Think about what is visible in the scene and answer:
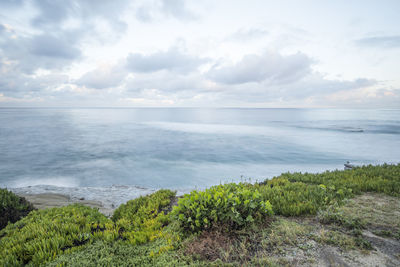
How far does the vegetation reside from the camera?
156 inches

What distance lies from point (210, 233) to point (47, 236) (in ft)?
12.1

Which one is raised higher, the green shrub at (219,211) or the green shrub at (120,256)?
the green shrub at (219,211)

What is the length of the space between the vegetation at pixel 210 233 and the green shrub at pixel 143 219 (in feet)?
0.09

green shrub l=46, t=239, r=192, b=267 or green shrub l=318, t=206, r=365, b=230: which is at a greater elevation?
green shrub l=318, t=206, r=365, b=230

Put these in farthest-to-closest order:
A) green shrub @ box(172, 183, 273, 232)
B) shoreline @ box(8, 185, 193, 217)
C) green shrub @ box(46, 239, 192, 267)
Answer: shoreline @ box(8, 185, 193, 217) < green shrub @ box(172, 183, 273, 232) < green shrub @ box(46, 239, 192, 267)

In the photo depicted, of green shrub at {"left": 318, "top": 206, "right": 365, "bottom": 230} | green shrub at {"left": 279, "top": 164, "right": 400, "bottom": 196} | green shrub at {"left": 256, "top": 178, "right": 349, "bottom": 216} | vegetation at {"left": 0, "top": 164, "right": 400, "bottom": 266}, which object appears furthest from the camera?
green shrub at {"left": 279, "top": 164, "right": 400, "bottom": 196}

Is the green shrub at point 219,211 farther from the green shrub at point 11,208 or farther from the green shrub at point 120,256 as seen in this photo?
the green shrub at point 11,208

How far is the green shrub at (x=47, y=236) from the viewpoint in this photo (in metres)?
4.11

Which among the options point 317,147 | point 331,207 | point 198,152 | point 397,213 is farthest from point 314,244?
point 317,147

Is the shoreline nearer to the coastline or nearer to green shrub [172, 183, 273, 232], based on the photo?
the coastline

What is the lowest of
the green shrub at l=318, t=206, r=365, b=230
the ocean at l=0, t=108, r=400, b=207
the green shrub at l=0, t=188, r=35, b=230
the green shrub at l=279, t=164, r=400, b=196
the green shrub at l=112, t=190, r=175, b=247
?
the ocean at l=0, t=108, r=400, b=207

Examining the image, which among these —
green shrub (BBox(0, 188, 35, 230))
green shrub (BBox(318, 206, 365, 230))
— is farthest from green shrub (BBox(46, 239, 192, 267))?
green shrub (BBox(0, 188, 35, 230))

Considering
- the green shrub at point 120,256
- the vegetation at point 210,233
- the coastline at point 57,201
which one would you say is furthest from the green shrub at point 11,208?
the green shrub at point 120,256

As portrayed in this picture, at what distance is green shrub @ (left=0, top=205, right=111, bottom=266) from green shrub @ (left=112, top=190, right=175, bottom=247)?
0.40m
